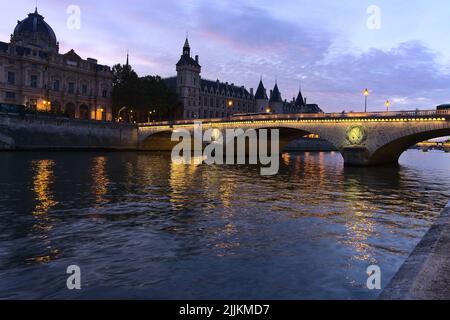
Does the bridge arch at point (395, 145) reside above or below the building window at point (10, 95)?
below

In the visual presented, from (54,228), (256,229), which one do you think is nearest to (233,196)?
(256,229)

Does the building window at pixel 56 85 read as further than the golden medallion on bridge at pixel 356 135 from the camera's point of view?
Yes

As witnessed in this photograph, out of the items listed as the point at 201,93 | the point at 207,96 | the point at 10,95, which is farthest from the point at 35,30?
the point at 207,96

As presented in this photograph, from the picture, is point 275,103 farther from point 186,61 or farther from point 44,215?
point 44,215

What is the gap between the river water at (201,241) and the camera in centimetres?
953

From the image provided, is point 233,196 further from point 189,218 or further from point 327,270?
point 327,270

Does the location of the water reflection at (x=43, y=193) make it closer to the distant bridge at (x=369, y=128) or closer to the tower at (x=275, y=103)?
the distant bridge at (x=369, y=128)

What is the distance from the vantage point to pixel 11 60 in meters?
93.2

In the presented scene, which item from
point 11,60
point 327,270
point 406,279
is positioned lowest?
point 327,270

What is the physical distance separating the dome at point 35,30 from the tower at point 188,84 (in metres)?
42.9

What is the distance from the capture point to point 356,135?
55.4 metres

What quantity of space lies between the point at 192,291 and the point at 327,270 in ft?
12.9

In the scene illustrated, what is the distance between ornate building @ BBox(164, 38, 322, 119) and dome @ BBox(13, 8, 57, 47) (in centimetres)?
4387

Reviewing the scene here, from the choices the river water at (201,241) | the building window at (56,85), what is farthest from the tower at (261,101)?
the river water at (201,241)
